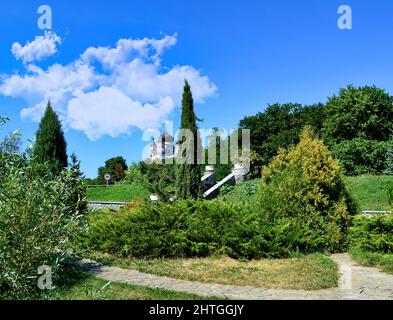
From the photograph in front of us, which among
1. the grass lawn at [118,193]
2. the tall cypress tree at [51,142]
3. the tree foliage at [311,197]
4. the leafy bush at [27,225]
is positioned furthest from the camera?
the grass lawn at [118,193]

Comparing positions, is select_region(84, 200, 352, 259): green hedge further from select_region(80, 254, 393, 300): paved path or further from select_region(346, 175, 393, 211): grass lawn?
select_region(346, 175, 393, 211): grass lawn

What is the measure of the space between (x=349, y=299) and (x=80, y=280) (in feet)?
14.6

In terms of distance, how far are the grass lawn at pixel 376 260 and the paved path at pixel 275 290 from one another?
0.25m

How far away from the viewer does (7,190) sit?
7371 mm

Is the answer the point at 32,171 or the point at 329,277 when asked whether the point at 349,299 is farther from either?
the point at 32,171

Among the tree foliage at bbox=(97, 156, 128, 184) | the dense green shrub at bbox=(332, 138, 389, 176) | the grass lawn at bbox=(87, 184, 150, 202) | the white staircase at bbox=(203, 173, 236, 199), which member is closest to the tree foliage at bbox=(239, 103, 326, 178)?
the dense green shrub at bbox=(332, 138, 389, 176)

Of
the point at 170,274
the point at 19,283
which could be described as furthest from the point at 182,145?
the point at 19,283

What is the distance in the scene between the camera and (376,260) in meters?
9.37

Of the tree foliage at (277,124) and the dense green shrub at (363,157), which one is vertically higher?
the tree foliage at (277,124)

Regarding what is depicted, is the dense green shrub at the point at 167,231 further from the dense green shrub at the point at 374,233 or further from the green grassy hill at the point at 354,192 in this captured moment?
the dense green shrub at the point at 374,233

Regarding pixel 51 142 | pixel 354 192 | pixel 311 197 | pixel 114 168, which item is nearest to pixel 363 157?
pixel 354 192

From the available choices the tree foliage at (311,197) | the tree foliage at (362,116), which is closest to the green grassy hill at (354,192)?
the tree foliage at (311,197)

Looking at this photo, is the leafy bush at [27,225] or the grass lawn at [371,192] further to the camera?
the grass lawn at [371,192]

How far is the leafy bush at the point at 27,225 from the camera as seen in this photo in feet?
23.4
